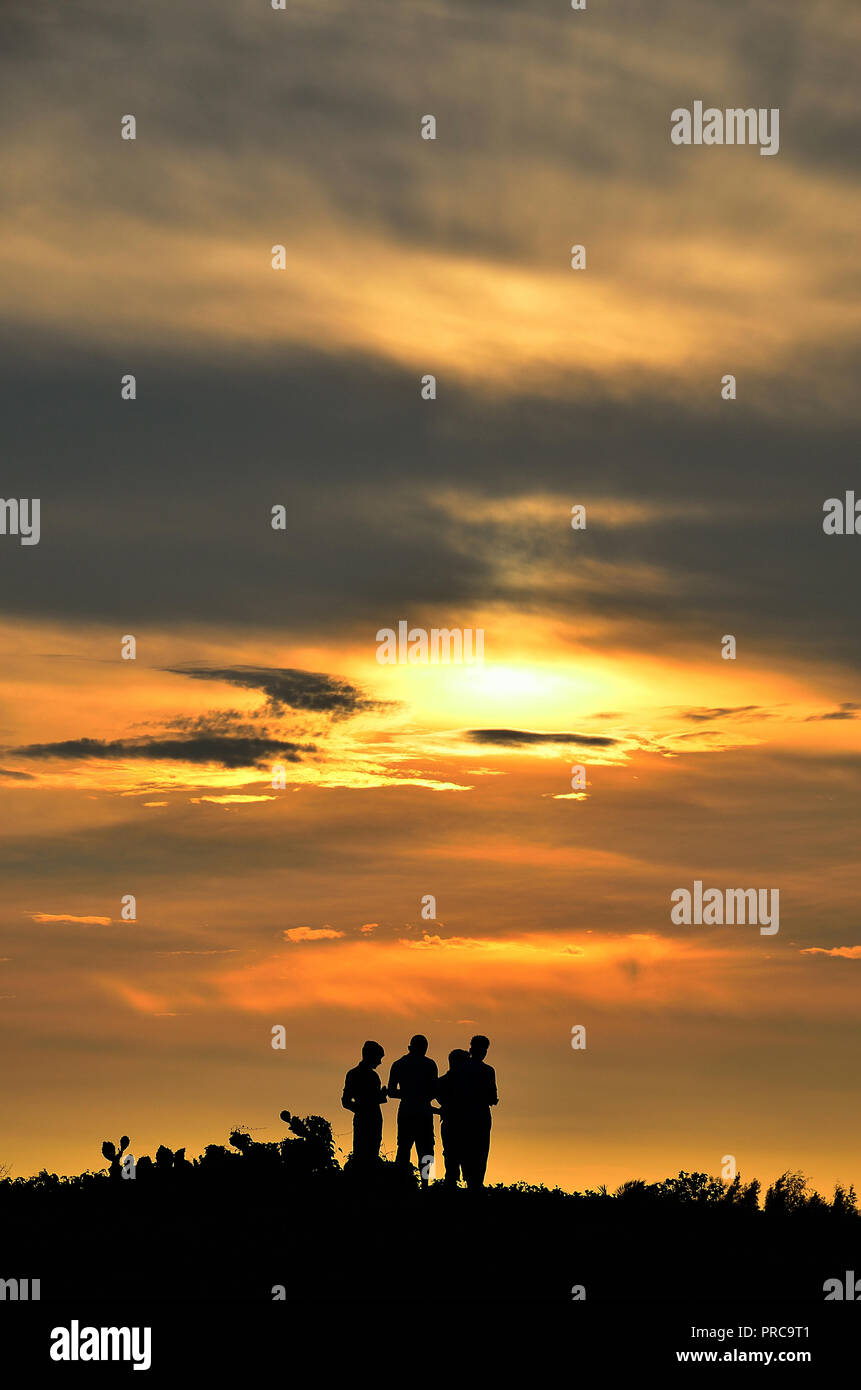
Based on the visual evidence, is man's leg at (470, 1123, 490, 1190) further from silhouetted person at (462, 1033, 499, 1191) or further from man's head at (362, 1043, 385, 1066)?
man's head at (362, 1043, 385, 1066)

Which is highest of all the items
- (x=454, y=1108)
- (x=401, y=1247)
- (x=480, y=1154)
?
(x=454, y=1108)

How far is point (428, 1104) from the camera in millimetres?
28906

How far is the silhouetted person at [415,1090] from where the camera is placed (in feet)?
94.1

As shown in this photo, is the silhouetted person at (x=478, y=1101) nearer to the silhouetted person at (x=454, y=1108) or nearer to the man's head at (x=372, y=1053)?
the silhouetted person at (x=454, y=1108)

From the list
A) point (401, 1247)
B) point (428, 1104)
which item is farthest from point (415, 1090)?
point (401, 1247)

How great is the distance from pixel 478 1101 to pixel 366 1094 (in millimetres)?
2180

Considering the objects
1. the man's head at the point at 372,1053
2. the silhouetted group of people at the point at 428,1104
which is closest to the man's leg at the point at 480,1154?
the silhouetted group of people at the point at 428,1104

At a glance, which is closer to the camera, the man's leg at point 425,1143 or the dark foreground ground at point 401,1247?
the dark foreground ground at point 401,1247

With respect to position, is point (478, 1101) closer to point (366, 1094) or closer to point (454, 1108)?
point (454, 1108)
